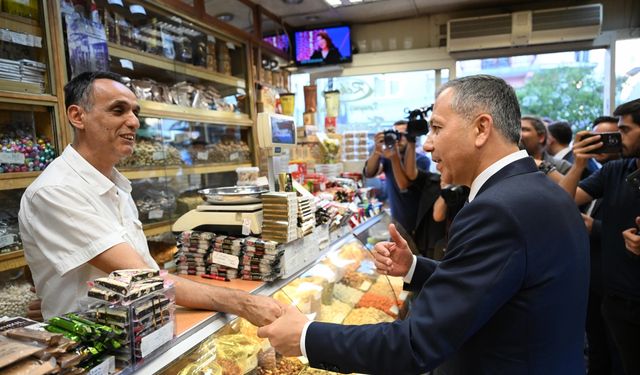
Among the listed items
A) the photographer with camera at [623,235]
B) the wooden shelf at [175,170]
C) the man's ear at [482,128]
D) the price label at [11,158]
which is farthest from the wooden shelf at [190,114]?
the photographer with camera at [623,235]

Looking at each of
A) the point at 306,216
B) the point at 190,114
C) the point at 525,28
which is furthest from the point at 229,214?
the point at 525,28

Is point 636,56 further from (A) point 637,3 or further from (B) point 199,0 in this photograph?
(B) point 199,0

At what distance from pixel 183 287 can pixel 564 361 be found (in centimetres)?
127

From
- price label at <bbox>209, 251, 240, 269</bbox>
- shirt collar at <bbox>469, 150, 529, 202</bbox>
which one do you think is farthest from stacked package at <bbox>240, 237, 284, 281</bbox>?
shirt collar at <bbox>469, 150, 529, 202</bbox>

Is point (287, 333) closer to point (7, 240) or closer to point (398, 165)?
point (7, 240)

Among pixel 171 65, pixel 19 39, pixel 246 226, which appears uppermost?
pixel 171 65

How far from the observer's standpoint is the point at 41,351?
886mm

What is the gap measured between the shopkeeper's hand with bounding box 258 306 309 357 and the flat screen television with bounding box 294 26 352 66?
5154mm

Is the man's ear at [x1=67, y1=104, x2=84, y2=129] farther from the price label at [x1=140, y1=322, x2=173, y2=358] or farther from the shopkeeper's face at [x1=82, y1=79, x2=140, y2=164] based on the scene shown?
the price label at [x1=140, y1=322, x2=173, y2=358]

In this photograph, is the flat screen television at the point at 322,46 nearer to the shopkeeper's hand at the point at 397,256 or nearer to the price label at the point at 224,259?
the price label at the point at 224,259

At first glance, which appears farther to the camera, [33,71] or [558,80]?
[558,80]

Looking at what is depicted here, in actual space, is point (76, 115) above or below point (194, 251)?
above

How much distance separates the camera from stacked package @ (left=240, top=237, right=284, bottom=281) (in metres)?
1.89

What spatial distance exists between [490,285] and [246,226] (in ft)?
4.03
